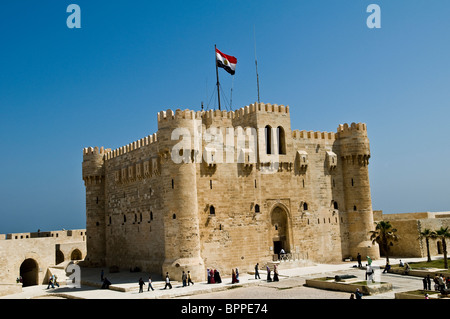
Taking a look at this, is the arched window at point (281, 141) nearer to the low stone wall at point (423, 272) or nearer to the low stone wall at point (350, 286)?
the low stone wall at point (350, 286)

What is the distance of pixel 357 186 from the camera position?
33875mm

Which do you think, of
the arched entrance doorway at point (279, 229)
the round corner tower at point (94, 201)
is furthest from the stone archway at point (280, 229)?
the round corner tower at point (94, 201)

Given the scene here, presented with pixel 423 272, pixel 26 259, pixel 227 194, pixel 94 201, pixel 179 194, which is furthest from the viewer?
pixel 94 201

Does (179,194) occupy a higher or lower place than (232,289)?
higher

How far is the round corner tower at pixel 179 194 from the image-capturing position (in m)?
25.7

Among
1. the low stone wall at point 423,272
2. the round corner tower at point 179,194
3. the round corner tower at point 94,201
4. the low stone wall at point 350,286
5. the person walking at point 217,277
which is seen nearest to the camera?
the low stone wall at point 350,286

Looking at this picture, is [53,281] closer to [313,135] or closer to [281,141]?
[281,141]

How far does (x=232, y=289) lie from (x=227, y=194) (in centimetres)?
711

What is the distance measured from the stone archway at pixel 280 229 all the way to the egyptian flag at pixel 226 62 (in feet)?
37.1

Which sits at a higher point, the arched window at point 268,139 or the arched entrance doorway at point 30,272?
the arched window at point 268,139

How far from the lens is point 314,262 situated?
31.2 metres

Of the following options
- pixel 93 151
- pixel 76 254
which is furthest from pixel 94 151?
pixel 76 254
